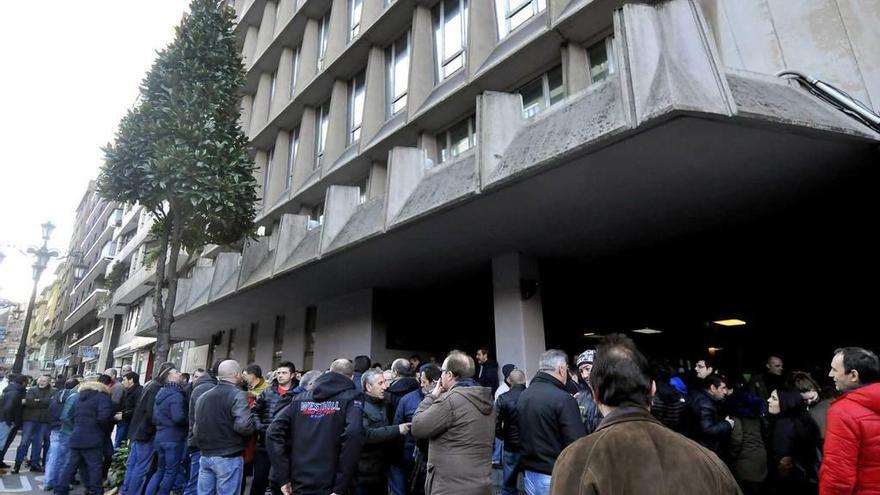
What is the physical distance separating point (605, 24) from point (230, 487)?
862 centimetres

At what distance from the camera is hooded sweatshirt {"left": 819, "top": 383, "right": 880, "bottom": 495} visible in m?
3.15

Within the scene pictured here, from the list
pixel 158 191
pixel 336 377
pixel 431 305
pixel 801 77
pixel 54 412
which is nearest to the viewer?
pixel 336 377

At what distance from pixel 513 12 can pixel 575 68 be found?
88.3 inches

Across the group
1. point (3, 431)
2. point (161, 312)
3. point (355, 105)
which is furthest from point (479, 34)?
point (3, 431)

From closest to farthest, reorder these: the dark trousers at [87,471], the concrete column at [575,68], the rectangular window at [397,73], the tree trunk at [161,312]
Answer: the dark trousers at [87,471], the concrete column at [575,68], the tree trunk at [161,312], the rectangular window at [397,73]

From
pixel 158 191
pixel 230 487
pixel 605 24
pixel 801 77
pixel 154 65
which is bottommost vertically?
pixel 230 487

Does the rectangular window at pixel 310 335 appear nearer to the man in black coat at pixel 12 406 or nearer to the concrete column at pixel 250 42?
the man in black coat at pixel 12 406

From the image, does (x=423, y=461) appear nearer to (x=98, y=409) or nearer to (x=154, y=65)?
(x=98, y=409)

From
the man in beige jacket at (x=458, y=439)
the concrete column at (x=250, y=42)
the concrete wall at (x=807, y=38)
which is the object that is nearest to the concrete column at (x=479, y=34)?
the concrete wall at (x=807, y=38)

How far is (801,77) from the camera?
6.39m

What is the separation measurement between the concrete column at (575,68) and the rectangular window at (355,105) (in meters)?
7.15

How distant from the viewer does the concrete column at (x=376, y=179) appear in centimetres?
1301

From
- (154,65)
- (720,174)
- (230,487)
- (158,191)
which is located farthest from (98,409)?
(720,174)

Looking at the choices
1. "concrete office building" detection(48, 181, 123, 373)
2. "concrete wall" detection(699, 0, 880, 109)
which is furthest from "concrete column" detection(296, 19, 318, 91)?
"concrete office building" detection(48, 181, 123, 373)
